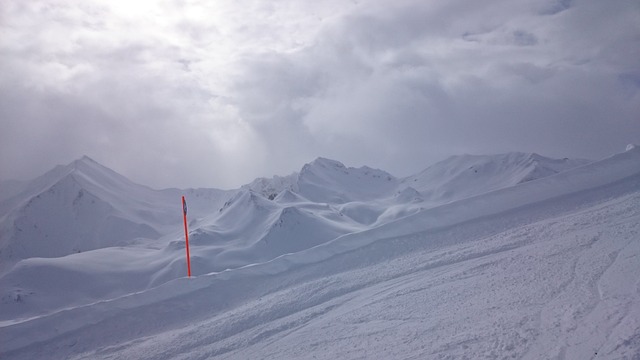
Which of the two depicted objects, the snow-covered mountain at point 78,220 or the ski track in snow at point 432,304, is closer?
the ski track in snow at point 432,304

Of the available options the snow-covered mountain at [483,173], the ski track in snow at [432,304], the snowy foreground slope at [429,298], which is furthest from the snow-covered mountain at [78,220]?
the ski track in snow at [432,304]

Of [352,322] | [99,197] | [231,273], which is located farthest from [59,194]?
[352,322]

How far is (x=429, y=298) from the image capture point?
11.0 m

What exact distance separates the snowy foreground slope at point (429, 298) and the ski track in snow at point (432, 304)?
4 centimetres

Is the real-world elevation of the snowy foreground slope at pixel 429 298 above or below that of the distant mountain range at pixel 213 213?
below

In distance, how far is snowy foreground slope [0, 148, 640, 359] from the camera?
8398 millimetres

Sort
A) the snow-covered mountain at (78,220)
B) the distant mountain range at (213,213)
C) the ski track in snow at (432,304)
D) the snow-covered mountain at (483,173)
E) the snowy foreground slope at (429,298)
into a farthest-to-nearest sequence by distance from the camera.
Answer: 1. the snow-covered mountain at (78,220)
2. the snow-covered mountain at (483,173)
3. the distant mountain range at (213,213)
4. the snowy foreground slope at (429,298)
5. the ski track in snow at (432,304)

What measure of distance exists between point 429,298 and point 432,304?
0.41m

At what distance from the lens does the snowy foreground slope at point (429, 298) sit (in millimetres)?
8398

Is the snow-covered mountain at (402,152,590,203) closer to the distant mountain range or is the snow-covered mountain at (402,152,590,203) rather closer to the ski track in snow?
the distant mountain range

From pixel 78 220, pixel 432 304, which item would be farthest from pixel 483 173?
pixel 432 304

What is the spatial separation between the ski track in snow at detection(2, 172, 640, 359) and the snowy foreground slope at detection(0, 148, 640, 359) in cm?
4

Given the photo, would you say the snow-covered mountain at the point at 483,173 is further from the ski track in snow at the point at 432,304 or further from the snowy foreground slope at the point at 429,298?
the ski track in snow at the point at 432,304

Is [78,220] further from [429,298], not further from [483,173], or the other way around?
[429,298]
